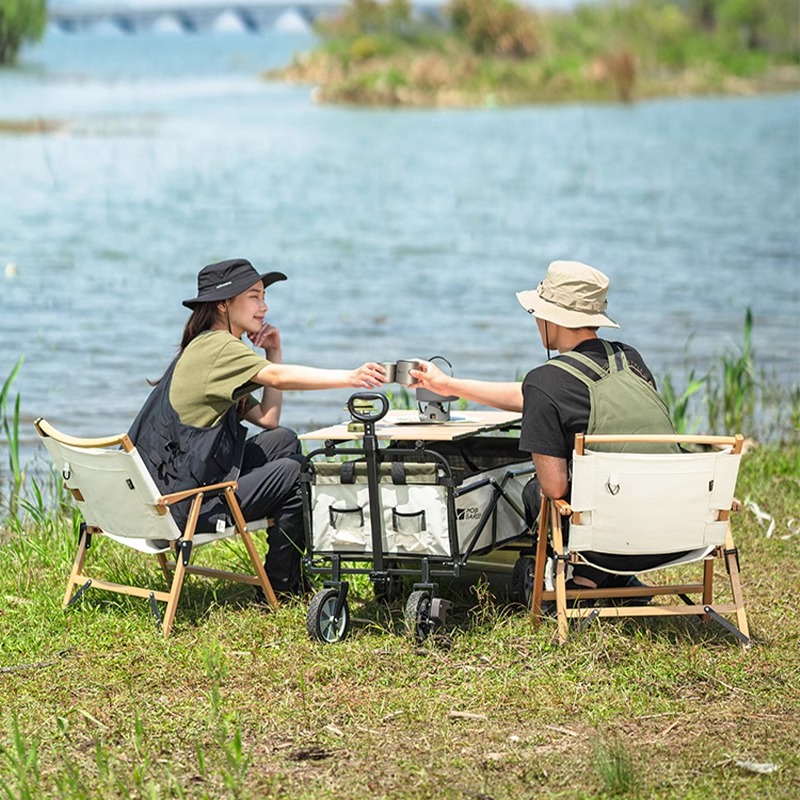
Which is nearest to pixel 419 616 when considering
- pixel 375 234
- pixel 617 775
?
pixel 617 775

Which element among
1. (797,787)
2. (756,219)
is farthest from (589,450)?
(756,219)

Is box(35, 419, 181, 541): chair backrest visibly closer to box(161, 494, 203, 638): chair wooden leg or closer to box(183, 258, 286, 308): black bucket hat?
box(161, 494, 203, 638): chair wooden leg

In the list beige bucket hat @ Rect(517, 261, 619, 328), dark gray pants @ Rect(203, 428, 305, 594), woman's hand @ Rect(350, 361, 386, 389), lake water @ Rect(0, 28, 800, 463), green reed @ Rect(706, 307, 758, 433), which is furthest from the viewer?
lake water @ Rect(0, 28, 800, 463)

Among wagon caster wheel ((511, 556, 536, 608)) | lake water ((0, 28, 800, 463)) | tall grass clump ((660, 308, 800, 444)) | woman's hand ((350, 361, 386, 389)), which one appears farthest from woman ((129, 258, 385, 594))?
lake water ((0, 28, 800, 463))

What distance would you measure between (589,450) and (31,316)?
922 cm

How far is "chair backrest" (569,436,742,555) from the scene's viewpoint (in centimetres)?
468

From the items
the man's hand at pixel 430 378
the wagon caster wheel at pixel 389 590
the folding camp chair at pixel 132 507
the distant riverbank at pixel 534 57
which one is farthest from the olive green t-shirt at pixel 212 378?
the distant riverbank at pixel 534 57

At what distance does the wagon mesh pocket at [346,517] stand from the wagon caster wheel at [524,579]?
24.8 inches

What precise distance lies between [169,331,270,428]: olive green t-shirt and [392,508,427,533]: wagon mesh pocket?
0.65 metres

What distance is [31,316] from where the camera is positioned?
13297mm

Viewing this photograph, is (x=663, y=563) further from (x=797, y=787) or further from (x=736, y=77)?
(x=736, y=77)

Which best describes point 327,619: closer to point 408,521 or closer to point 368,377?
point 408,521

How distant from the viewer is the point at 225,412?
5188mm

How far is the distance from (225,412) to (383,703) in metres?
1.23
